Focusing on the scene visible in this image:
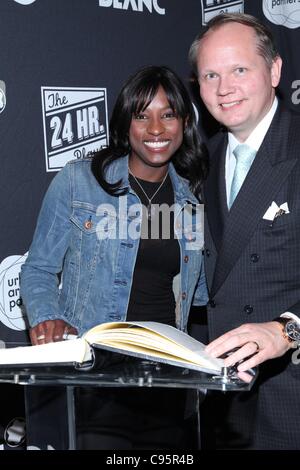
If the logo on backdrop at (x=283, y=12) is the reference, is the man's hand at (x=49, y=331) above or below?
below

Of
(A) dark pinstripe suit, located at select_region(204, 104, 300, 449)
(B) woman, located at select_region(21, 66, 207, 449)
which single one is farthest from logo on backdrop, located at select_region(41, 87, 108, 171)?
(A) dark pinstripe suit, located at select_region(204, 104, 300, 449)

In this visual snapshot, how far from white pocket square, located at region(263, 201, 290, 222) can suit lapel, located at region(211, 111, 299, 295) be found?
0.4 inches

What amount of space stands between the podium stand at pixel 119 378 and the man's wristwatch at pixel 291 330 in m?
0.29

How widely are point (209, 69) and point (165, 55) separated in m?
1.14

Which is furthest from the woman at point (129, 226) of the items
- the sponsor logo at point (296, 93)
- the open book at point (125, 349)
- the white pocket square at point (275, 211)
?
the sponsor logo at point (296, 93)

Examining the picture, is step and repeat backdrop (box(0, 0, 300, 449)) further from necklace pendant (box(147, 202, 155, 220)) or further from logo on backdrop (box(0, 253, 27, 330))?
necklace pendant (box(147, 202, 155, 220))

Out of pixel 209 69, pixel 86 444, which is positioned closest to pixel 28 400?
pixel 86 444

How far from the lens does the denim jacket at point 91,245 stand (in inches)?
78.6

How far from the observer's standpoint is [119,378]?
1.13 m

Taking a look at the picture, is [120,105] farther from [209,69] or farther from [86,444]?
[86,444]

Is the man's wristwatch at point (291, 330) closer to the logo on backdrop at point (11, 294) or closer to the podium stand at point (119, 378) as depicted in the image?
the podium stand at point (119, 378)

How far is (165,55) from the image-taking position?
2.83m

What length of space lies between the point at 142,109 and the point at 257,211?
1.78 feet

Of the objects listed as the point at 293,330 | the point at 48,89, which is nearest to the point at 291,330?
the point at 293,330
